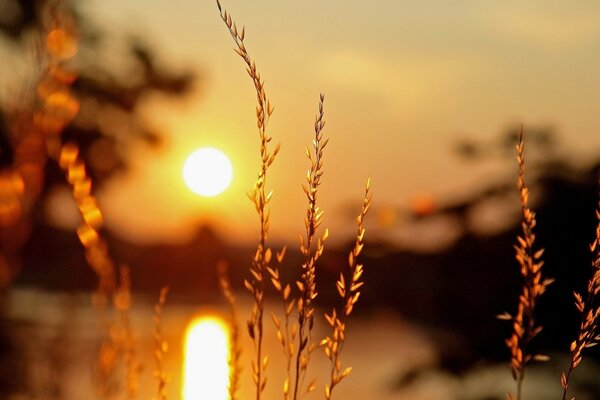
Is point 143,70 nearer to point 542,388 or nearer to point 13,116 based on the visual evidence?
point 542,388

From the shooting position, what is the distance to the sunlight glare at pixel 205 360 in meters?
10.9

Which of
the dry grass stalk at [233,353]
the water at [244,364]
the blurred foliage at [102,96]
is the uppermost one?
the blurred foliage at [102,96]

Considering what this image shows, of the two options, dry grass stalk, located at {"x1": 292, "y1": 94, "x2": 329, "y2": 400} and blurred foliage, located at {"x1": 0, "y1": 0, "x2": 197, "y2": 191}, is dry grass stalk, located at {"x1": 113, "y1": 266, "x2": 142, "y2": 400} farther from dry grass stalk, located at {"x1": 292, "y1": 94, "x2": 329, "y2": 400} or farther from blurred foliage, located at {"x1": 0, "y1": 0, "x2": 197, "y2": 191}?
blurred foliage, located at {"x1": 0, "y1": 0, "x2": 197, "y2": 191}

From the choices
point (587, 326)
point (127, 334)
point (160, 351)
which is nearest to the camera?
point (587, 326)

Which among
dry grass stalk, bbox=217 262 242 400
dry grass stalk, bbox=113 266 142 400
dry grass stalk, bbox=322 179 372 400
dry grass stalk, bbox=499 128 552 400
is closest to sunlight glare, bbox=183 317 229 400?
dry grass stalk, bbox=113 266 142 400

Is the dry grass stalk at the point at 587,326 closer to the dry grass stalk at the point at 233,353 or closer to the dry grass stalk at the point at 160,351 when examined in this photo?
the dry grass stalk at the point at 233,353

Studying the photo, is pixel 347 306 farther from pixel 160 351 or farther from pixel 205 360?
pixel 205 360

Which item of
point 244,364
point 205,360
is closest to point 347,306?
point 244,364

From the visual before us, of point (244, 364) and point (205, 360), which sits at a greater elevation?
point (205, 360)

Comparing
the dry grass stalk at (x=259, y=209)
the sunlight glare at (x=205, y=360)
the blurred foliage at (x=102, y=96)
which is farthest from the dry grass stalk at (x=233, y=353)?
the blurred foliage at (x=102, y=96)

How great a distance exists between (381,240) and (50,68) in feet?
15.9

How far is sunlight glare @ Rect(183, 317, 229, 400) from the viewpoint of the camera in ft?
35.7

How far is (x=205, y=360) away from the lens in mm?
15266

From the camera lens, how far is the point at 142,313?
2788cm
